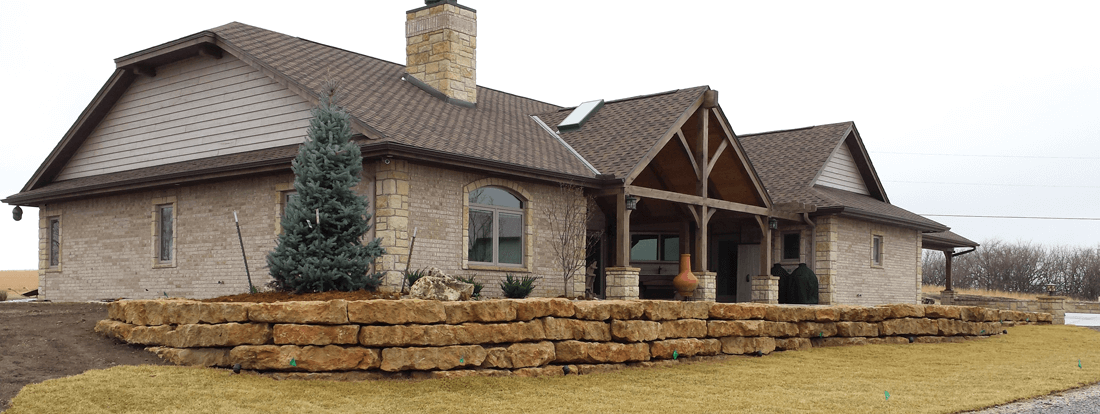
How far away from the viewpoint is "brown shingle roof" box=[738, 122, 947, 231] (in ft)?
75.1

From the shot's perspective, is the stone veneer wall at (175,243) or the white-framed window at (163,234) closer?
the stone veneer wall at (175,243)

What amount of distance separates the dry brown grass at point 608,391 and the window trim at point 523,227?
187 inches

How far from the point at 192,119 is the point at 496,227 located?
613 centimetres

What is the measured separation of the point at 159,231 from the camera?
705 inches

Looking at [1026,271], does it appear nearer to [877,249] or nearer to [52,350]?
[877,249]

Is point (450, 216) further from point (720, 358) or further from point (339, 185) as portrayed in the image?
point (720, 358)

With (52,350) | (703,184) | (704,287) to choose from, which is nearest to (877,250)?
(704,287)

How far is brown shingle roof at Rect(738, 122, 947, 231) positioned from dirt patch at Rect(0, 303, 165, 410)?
15078 mm

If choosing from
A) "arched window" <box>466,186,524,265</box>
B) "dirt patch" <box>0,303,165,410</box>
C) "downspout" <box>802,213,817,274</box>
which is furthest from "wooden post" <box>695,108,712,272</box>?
"dirt patch" <box>0,303,165,410</box>

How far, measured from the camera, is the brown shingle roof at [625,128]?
58.1 feet

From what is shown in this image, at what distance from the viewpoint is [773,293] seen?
69.5 feet

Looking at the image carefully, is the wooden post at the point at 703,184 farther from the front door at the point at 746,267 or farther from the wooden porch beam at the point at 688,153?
the front door at the point at 746,267

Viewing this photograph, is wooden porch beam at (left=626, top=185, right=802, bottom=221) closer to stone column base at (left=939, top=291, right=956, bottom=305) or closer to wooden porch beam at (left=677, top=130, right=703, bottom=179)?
wooden porch beam at (left=677, top=130, right=703, bottom=179)

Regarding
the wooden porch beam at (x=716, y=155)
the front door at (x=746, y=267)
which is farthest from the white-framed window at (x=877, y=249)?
the wooden porch beam at (x=716, y=155)
